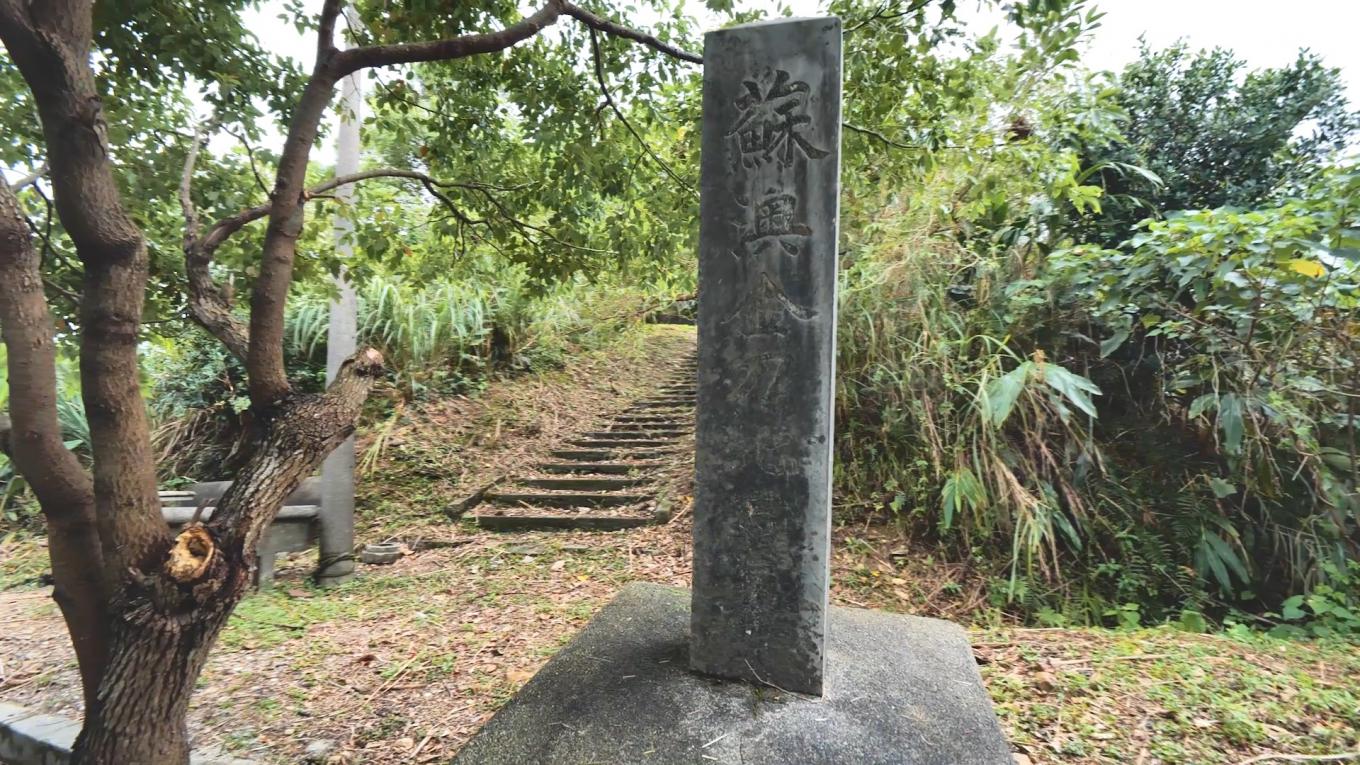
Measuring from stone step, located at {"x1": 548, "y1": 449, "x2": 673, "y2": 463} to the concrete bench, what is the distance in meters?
2.45

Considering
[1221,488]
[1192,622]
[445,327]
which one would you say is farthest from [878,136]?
[445,327]

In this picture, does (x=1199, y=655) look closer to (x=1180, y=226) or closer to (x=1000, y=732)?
(x=1000, y=732)

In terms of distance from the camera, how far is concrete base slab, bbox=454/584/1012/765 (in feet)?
5.95

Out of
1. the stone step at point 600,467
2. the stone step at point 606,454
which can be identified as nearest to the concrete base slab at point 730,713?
the stone step at point 600,467

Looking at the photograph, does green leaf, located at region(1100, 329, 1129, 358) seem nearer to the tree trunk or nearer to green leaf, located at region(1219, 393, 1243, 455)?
green leaf, located at region(1219, 393, 1243, 455)

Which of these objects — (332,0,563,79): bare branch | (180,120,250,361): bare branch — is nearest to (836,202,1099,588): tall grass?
(332,0,563,79): bare branch

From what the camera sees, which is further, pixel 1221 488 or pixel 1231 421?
→ pixel 1221 488

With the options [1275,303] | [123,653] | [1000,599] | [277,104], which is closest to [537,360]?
[277,104]

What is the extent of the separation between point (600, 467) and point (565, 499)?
0.66 meters

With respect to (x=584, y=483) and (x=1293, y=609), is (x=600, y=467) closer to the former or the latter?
(x=584, y=483)

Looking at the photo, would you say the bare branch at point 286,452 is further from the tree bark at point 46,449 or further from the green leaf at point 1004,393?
the green leaf at point 1004,393

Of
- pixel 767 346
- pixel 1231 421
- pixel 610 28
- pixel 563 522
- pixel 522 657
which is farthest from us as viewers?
pixel 563 522

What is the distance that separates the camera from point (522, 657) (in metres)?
2.98

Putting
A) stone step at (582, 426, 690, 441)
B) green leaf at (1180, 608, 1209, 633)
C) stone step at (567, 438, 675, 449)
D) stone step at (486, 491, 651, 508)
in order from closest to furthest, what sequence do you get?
1. green leaf at (1180, 608, 1209, 633)
2. stone step at (486, 491, 651, 508)
3. stone step at (567, 438, 675, 449)
4. stone step at (582, 426, 690, 441)
